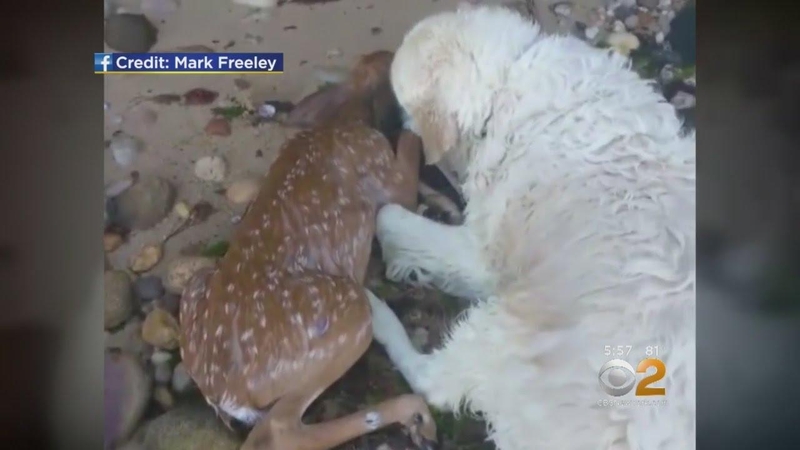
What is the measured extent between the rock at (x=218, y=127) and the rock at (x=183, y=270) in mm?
164

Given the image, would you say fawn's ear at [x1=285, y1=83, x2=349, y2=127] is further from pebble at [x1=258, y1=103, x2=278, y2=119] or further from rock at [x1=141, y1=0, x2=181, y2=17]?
rock at [x1=141, y1=0, x2=181, y2=17]

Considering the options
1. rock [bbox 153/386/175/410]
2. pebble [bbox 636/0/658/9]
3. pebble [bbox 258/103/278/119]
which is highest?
pebble [bbox 636/0/658/9]

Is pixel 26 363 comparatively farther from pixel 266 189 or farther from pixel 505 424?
pixel 505 424

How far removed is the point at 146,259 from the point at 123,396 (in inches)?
7.1

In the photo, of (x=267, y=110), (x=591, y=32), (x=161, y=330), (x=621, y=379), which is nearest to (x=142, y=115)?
(x=267, y=110)

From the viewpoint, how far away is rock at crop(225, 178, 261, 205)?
85 centimetres

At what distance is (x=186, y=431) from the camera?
84 cm

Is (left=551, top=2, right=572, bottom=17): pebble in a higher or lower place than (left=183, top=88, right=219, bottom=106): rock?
higher

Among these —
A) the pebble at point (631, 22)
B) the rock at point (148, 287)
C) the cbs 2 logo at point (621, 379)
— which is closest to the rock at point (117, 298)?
the rock at point (148, 287)

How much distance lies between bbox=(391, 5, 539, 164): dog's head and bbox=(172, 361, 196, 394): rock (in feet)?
1.36

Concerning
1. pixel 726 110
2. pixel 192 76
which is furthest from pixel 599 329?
pixel 192 76

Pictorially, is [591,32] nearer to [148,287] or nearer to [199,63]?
[199,63]

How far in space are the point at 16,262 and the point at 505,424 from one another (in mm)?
670

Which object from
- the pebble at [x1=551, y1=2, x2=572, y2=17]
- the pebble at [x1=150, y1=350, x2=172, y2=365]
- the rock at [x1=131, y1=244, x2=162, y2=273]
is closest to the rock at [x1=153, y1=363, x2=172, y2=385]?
the pebble at [x1=150, y1=350, x2=172, y2=365]
